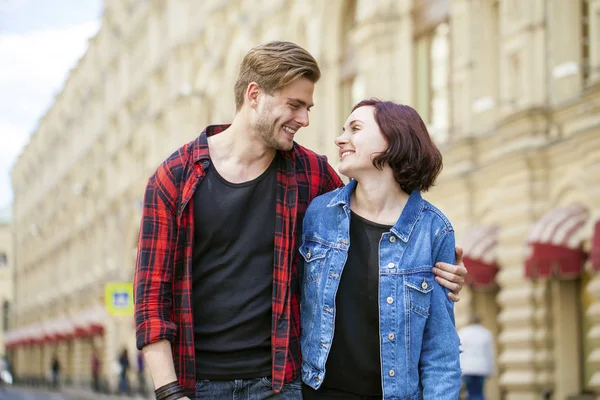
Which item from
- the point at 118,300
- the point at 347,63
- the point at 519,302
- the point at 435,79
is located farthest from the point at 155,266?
the point at 118,300

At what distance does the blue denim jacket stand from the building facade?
96.6m

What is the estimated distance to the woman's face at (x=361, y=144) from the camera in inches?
170

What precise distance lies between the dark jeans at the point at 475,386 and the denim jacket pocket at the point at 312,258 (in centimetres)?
1177

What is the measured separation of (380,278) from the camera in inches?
166

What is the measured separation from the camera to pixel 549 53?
18.3 meters

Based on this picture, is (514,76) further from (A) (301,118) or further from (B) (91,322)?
(B) (91,322)

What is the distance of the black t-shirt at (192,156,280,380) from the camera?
419 cm

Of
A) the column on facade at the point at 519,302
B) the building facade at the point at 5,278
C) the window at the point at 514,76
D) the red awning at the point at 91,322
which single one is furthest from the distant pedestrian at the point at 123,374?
the building facade at the point at 5,278

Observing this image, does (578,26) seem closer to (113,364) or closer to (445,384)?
(445,384)

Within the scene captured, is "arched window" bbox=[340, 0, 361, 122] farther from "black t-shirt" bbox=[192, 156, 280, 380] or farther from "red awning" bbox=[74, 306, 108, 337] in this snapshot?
"red awning" bbox=[74, 306, 108, 337]

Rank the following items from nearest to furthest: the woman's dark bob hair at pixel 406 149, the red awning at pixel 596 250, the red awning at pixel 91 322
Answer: the woman's dark bob hair at pixel 406 149
the red awning at pixel 596 250
the red awning at pixel 91 322

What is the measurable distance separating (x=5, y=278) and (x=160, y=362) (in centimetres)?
9957

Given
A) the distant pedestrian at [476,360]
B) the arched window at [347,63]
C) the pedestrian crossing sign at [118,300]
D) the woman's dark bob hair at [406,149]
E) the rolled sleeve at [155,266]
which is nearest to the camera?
the rolled sleeve at [155,266]

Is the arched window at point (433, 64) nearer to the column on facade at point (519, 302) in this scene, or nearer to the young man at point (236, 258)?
the column on facade at point (519, 302)
